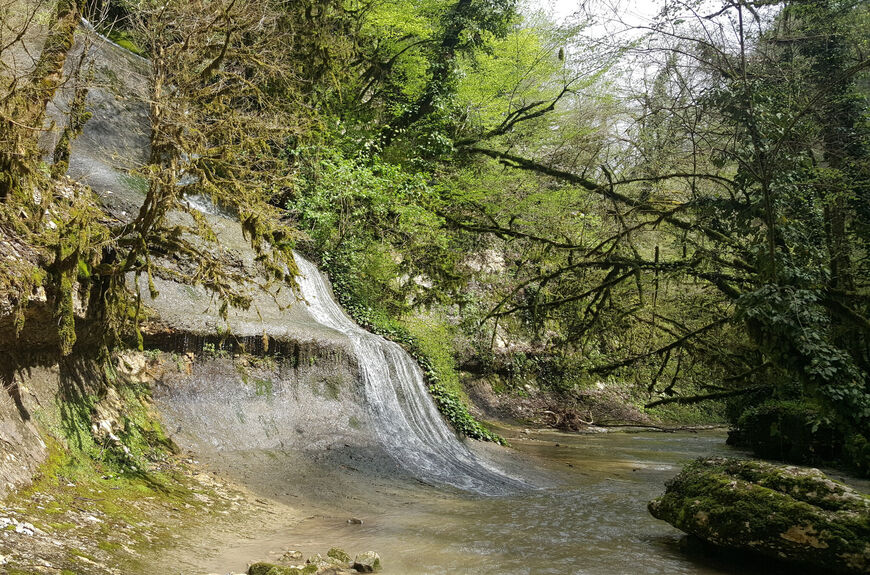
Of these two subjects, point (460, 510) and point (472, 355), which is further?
point (472, 355)

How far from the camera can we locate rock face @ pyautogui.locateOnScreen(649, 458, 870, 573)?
4.34 m

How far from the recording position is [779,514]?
4652 millimetres

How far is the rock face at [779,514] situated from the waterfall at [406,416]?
3473mm

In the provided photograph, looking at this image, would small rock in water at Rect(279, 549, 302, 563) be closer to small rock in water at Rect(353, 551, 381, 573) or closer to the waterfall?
small rock in water at Rect(353, 551, 381, 573)

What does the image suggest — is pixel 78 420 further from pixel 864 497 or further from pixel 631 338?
pixel 631 338

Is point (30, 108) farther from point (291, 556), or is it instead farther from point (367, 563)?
point (367, 563)

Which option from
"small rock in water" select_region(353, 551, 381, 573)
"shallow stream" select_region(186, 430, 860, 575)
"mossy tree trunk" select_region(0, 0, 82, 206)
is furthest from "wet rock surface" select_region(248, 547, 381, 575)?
"mossy tree trunk" select_region(0, 0, 82, 206)

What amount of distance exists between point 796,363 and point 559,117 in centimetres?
1493

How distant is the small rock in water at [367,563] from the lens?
4.46 m

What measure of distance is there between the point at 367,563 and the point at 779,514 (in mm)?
3284

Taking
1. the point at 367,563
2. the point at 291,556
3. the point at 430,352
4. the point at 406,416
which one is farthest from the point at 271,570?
the point at 430,352

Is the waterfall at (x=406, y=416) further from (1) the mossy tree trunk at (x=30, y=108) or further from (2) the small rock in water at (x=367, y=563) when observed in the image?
(2) the small rock in water at (x=367, y=563)

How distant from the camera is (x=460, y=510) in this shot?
273 inches

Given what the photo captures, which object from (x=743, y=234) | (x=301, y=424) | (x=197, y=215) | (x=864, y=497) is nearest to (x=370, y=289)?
(x=301, y=424)
